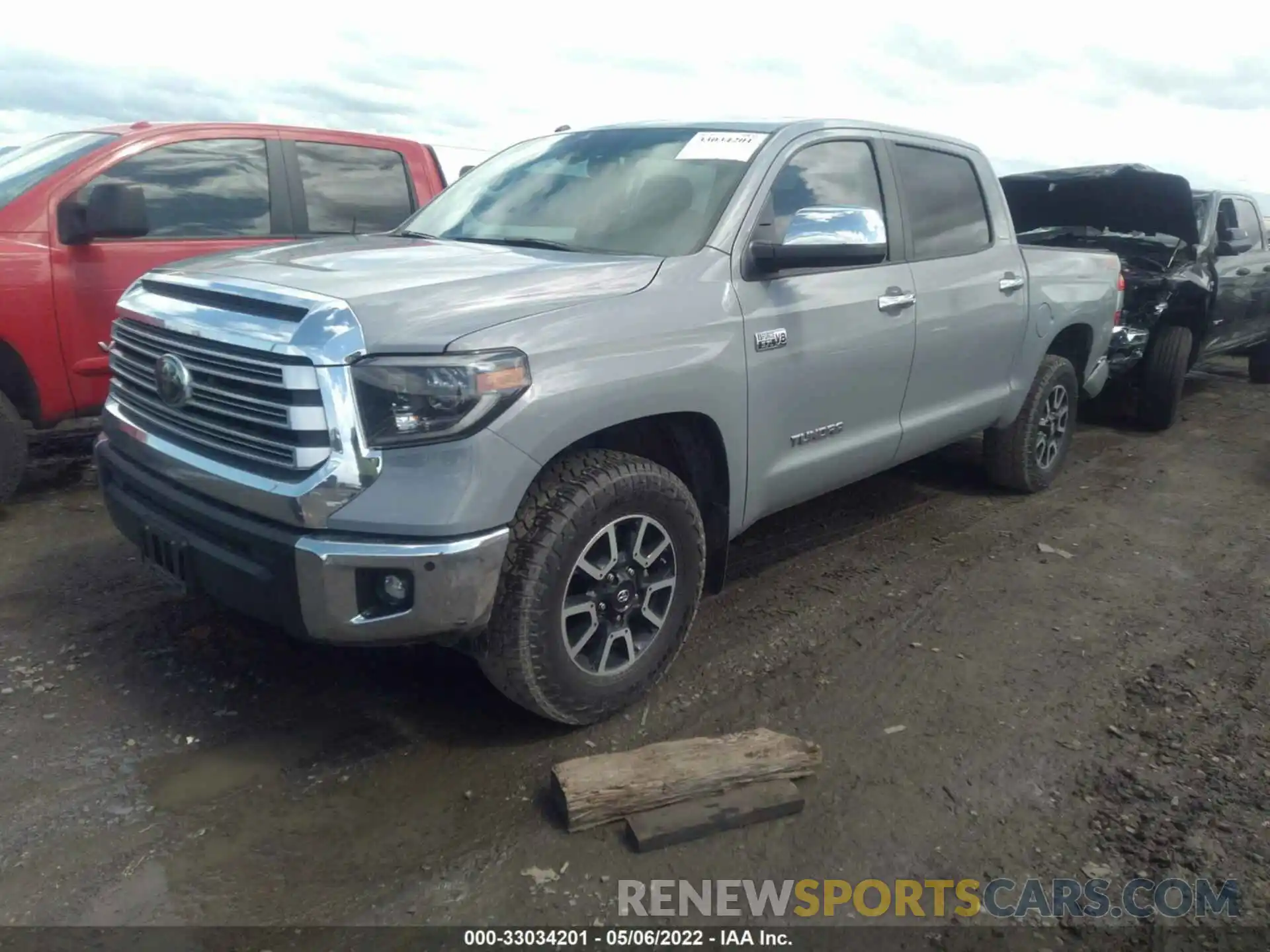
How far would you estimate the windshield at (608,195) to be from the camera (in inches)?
135

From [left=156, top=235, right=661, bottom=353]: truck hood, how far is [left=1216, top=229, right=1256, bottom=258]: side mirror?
640 centimetres

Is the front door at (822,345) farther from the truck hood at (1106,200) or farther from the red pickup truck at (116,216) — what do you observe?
the truck hood at (1106,200)

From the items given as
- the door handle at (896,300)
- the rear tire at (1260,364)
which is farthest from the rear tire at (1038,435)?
the rear tire at (1260,364)

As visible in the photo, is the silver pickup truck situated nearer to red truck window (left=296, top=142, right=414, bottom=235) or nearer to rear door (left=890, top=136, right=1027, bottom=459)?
rear door (left=890, top=136, right=1027, bottom=459)

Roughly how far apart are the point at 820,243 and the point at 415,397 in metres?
1.51

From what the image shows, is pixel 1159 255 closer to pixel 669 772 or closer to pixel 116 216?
pixel 669 772

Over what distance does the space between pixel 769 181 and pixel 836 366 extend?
71 cm

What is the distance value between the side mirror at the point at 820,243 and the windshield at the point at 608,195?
23 centimetres

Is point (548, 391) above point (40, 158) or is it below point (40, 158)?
below

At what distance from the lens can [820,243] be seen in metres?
3.29

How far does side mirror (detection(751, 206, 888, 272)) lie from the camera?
10.8ft

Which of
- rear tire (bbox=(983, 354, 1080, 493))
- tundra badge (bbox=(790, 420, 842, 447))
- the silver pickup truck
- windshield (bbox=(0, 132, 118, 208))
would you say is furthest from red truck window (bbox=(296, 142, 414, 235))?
rear tire (bbox=(983, 354, 1080, 493))

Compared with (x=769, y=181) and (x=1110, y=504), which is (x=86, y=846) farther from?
(x=1110, y=504)

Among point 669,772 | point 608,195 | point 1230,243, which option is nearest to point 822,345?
point 608,195
